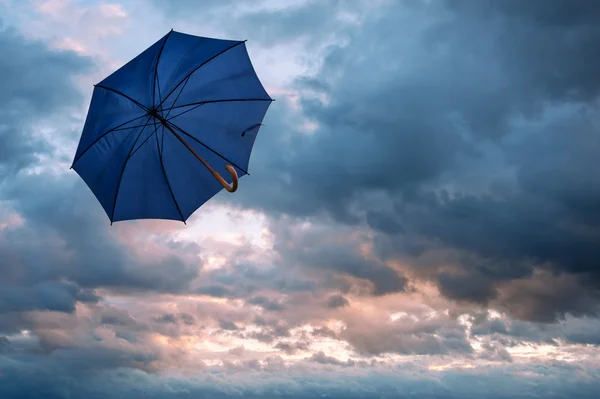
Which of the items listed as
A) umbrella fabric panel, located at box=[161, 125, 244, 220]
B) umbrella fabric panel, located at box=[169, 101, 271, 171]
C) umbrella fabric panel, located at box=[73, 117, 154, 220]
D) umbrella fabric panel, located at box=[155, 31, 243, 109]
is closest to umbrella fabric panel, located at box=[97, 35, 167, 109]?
umbrella fabric panel, located at box=[155, 31, 243, 109]

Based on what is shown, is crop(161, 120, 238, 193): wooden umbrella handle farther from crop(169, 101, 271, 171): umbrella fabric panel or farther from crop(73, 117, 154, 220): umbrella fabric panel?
crop(73, 117, 154, 220): umbrella fabric panel

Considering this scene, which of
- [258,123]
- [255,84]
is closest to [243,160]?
[258,123]

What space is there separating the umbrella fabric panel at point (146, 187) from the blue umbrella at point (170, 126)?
0.11 ft

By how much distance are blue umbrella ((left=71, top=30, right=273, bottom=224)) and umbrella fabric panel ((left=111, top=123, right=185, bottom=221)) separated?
32 millimetres

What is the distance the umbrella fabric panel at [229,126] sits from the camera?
19.3m

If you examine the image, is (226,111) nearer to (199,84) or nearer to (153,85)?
(199,84)

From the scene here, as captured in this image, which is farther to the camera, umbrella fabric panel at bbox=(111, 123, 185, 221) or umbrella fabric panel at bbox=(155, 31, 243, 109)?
umbrella fabric panel at bbox=(111, 123, 185, 221)

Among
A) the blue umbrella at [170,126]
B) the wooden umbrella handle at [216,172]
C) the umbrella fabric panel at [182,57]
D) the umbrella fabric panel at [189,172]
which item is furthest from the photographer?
the umbrella fabric panel at [189,172]

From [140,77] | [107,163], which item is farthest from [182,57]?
[107,163]

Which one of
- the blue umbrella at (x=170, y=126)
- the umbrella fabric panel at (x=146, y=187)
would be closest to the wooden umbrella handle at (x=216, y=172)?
the blue umbrella at (x=170, y=126)

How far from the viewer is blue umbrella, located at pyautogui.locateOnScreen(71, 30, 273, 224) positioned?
18.9 metres

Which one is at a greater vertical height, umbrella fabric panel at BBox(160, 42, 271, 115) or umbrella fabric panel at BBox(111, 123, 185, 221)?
umbrella fabric panel at BBox(160, 42, 271, 115)

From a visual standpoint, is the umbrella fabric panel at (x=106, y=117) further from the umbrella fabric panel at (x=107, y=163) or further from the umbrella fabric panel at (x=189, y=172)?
the umbrella fabric panel at (x=189, y=172)

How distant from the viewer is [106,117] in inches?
760
